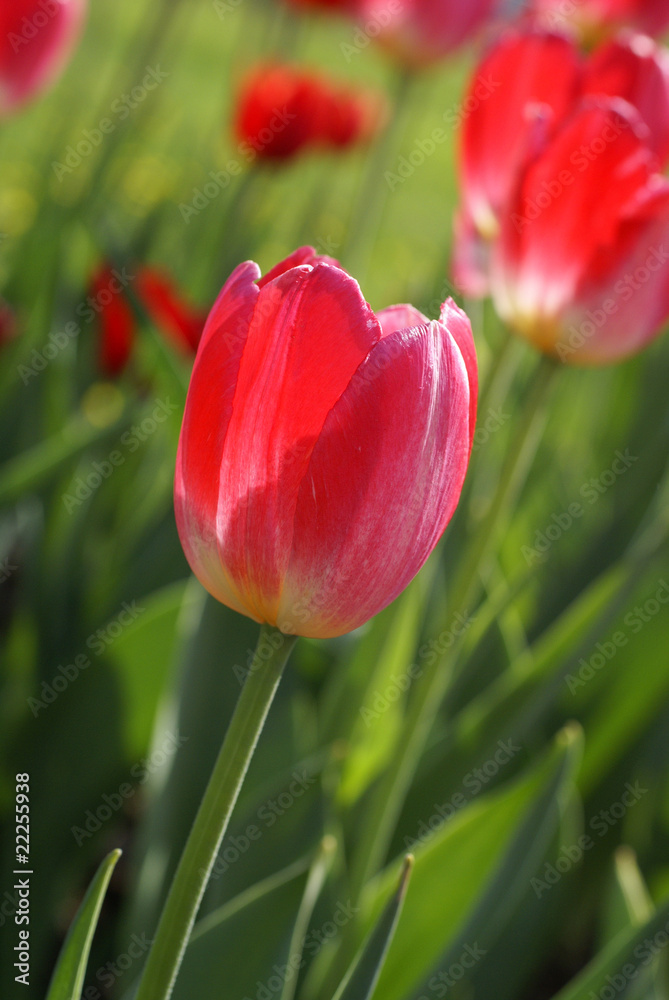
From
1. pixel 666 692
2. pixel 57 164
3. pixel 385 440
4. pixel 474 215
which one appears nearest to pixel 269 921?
pixel 385 440

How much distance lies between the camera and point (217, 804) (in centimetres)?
41

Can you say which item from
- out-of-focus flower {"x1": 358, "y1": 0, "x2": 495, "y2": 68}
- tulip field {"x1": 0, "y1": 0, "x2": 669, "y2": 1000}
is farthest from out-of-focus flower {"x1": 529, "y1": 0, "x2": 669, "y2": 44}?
out-of-focus flower {"x1": 358, "y1": 0, "x2": 495, "y2": 68}

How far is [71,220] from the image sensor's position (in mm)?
1519

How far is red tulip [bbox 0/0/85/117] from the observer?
1.07 meters

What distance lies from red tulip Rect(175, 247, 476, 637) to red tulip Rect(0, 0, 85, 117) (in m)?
0.80

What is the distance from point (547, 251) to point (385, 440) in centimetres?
36

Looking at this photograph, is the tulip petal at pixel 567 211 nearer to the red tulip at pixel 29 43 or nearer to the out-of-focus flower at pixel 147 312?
the out-of-focus flower at pixel 147 312

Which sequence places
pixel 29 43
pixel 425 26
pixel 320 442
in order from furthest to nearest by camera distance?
1. pixel 425 26
2. pixel 29 43
3. pixel 320 442
